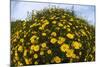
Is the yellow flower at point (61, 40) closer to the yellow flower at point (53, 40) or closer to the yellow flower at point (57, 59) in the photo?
the yellow flower at point (53, 40)

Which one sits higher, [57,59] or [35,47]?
[35,47]

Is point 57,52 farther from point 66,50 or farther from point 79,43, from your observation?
point 79,43

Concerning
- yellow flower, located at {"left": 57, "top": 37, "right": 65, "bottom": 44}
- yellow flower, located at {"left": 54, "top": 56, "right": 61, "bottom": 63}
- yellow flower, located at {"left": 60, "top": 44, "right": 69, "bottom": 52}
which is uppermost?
yellow flower, located at {"left": 57, "top": 37, "right": 65, "bottom": 44}

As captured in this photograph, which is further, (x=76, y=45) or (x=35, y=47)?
(x=76, y=45)

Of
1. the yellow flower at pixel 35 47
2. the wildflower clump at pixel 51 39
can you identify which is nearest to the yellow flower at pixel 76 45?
the wildflower clump at pixel 51 39

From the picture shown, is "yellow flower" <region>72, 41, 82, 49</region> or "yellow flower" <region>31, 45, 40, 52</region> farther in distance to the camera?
"yellow flower" <region>72, 41, 82, 49</region>

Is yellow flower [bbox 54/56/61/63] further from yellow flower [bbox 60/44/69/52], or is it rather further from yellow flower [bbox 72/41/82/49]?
yellow flower [bbox 72/41/82/49]

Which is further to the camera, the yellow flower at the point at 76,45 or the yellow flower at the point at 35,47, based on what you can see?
the yellow flower at the point at 76,45

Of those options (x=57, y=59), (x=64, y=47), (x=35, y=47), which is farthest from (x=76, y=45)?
(x=35, y=47)

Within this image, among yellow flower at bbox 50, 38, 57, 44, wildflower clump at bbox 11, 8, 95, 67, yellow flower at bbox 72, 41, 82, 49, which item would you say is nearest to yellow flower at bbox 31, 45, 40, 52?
wildflower clump at bbox 11, 8, 95, 67

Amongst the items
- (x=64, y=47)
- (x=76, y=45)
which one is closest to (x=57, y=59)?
(x=64, y=47)

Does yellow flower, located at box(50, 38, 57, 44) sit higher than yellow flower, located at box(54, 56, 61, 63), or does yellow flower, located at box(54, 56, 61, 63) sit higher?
yellow flower, located at box(50, 38, 57, 44)

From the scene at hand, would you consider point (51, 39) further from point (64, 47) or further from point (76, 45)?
point (76, 45)
